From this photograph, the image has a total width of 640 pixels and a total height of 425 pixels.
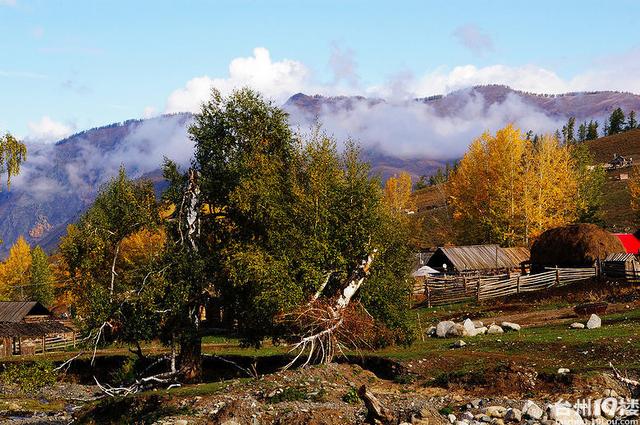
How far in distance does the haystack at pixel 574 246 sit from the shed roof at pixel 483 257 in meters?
7.11

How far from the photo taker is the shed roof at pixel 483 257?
238 ft

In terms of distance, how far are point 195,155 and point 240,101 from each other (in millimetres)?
3419

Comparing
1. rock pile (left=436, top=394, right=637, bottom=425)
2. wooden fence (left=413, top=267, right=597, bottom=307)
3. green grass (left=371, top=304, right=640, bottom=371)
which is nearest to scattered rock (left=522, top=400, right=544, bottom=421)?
rock pile (left=436, top=394, right=637, bottom=425)

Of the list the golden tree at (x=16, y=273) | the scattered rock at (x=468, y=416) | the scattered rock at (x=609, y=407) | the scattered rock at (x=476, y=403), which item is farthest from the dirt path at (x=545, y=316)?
the golden tree at (x=16, y=273)

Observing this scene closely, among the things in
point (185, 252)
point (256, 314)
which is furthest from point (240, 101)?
point (256, 314)

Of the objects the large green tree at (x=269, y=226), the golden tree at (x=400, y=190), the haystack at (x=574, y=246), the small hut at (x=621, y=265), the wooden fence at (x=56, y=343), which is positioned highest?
the golden tree at (x=400, y=190)

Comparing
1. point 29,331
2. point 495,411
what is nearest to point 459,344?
point 495,411

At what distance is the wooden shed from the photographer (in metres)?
72.4

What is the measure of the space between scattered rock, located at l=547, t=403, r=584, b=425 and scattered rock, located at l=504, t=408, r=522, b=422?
93 cm

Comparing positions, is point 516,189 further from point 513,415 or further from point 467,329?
point 513,415

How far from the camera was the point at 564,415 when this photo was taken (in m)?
22.2

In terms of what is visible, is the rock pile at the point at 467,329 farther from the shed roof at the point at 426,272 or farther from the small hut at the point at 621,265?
the shed roof at the point at 426,272

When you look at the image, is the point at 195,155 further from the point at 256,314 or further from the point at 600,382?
the point at 600,382

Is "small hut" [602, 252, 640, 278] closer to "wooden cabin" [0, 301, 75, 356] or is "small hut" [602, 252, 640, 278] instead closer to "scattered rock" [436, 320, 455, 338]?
"scattered rock" [436, 320, 455, 338]
